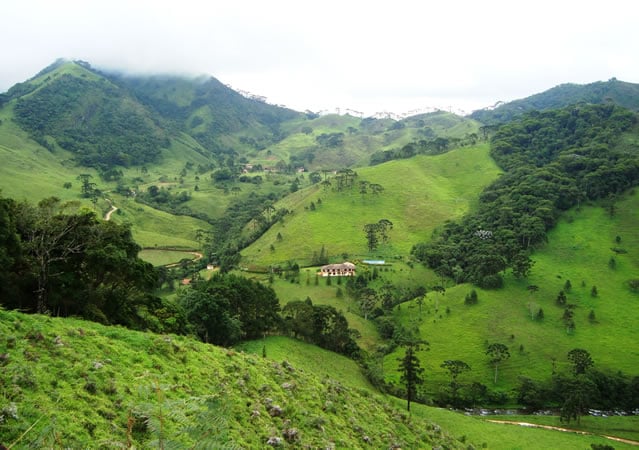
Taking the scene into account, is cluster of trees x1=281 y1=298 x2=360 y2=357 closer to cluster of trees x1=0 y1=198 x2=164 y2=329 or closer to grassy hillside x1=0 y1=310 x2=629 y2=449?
grassy hillside x1=0 y1=310 x2=629 y2=449

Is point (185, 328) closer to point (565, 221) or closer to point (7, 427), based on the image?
point (7, 427)

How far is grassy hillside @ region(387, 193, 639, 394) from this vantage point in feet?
218

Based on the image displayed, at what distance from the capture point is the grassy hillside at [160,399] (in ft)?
25.0

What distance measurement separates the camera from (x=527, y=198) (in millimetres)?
111500

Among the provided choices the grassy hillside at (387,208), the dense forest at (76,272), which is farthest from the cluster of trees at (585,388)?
the grassy hillside at (387,208)

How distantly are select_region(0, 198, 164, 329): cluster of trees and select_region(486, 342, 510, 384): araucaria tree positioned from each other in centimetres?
5339

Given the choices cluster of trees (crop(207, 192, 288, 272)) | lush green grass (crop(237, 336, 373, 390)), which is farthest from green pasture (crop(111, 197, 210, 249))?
lush green grass (crop(237, 336, 373, 390))

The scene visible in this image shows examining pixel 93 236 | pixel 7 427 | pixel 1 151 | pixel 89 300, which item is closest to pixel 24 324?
pixel 7 427

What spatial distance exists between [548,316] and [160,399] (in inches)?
3350

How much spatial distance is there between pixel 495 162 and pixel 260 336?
→ 132m

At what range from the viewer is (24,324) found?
1820 centimetres

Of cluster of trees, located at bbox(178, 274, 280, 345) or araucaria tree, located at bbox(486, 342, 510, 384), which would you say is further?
araucaria tree, located at bbox(486, 342, 510, 384)

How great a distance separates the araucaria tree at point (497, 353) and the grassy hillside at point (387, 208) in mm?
42975

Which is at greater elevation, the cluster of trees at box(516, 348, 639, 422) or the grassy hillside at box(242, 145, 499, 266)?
the grassy hillside at box(242, 145, 499, 266)
